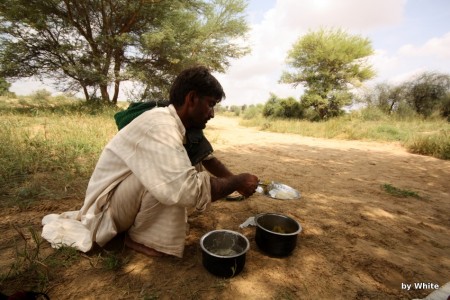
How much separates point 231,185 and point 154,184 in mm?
520

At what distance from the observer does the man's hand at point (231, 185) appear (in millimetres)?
1542

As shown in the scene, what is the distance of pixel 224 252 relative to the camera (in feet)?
5.45

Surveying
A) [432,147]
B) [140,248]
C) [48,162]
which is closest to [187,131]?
[140,248]

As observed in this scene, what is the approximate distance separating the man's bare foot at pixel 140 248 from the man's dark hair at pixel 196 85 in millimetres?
1020

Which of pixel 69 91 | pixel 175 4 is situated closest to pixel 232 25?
pixel 175 4

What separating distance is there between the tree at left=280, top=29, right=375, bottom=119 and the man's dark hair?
1463 centimetres

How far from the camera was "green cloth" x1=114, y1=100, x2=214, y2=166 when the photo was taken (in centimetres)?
184

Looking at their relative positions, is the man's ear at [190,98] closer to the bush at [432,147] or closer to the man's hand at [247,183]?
the man's hand at [247,183]

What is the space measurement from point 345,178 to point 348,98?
12767 millimetres

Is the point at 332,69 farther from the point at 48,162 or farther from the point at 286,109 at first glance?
the point at 48,162

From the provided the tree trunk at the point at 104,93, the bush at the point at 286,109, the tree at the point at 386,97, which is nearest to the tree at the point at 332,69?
the bush at the point at 286,109

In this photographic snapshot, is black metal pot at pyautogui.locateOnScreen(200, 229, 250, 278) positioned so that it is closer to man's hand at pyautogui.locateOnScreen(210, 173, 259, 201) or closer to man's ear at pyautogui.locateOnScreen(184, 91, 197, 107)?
man's hand at pyautogui.locateOnScreen(210, 173, 259, 201)

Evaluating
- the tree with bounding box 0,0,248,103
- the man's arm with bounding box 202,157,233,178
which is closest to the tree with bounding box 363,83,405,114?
the tree with bounding box 0,0,248,103

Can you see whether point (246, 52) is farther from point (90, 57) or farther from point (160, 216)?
point (160, 216)
